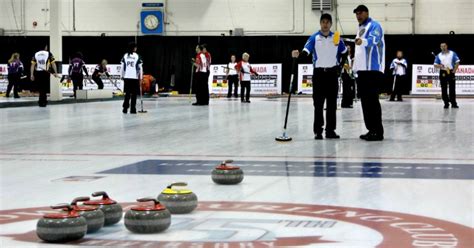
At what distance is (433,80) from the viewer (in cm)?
3475

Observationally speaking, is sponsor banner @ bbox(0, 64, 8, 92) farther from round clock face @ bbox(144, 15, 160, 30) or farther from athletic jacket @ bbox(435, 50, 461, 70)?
athletic jacket @ bbox(435, 50, 461, 70)

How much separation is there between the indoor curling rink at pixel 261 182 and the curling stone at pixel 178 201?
68mm

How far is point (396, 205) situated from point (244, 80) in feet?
75.4

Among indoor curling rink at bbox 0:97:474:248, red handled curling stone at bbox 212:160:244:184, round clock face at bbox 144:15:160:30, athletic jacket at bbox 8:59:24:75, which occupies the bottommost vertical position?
indoor curling rink at bbox 0:97:474:248

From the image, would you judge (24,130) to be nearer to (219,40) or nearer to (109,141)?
(109,141)

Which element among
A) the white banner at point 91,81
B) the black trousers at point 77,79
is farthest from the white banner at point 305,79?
the black trousers at point 77,79

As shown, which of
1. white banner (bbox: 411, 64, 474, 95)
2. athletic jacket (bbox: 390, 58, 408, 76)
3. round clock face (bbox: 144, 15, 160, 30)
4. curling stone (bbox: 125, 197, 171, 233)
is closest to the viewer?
curling stone (bbox: 125, 197, 171, 233)

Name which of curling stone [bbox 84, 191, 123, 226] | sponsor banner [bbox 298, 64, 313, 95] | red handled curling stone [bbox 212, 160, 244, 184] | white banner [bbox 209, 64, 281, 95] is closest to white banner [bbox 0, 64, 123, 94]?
white banner [bbox 209, 64, 281, 95]

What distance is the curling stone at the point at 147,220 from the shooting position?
4234 mm

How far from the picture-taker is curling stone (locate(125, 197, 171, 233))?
423 cm

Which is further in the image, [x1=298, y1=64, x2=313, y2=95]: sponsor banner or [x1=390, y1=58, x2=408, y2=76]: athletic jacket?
[x1=298, y1=64, x2=313, y2=95]: sponsor banner

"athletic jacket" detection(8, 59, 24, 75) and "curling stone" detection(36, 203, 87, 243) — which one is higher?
"athletic jacket" detection(8, 59, 24, 75)

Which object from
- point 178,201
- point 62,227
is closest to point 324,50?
point 178,201

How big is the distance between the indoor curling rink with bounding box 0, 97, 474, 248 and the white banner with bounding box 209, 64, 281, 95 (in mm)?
22460
